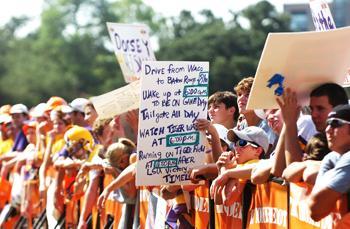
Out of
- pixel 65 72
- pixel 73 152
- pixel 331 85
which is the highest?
pixel 65 72

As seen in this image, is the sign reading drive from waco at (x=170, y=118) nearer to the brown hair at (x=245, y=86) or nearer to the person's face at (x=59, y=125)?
the brown hair at (x=245, y=86)

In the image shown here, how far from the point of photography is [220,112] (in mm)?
12367

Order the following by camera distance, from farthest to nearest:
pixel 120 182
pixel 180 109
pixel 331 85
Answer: pixel 120 182, pixel 180 109, pixel 331 85

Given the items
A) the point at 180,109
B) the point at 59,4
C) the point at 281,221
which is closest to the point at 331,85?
the point at 281,221

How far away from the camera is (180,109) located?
1208cm

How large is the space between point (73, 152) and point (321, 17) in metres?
4.62

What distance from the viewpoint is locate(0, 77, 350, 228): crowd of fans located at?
898 cm

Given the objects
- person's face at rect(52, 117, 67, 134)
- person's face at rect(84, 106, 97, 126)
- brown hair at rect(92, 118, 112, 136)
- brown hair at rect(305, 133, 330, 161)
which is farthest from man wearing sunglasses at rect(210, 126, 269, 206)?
person's face at rect(52, 117, 67, 134)

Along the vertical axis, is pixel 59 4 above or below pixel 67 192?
above

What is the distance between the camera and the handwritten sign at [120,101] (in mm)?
13934

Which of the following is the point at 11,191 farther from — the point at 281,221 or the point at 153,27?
the point at 153,27

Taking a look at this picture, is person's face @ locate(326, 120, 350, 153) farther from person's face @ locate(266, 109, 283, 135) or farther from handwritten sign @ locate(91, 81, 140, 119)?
handwritten sign @ locate(91, 81, 140, 119)

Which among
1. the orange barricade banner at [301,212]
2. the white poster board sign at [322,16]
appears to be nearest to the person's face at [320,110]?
the orange barricade banner at [301,212]

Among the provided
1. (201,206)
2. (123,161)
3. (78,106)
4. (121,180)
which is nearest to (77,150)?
(78,106)
